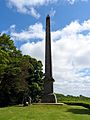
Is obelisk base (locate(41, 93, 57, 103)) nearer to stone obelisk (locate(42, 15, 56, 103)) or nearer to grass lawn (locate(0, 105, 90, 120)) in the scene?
stone obelisk (locate(42, 15, 56, 103))

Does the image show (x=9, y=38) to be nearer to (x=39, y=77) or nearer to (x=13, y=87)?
(x=13, y=87)

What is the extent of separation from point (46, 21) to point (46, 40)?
10.6ft

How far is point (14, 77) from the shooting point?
183 ft

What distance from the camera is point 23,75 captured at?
57.8m

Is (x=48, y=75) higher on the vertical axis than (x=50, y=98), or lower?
higher

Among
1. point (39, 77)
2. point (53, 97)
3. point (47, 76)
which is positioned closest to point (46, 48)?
point (47, 76)

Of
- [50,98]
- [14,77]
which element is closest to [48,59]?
[50,98]

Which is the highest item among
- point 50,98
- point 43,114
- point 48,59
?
Result: point 48,59

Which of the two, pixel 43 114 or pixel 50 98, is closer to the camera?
pixel 43 114

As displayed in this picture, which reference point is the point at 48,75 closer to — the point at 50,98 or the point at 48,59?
the point at 48,59

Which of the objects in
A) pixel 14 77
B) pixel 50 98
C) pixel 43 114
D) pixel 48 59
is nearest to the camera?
pixel 43 114

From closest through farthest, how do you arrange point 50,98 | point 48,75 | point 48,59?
point 48,59 → point 50,98 → point 48,75

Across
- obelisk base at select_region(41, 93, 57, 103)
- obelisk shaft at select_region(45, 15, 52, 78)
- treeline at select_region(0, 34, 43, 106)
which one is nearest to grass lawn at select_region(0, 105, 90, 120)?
obelisk base at select_region(41, 93, 57, 103)

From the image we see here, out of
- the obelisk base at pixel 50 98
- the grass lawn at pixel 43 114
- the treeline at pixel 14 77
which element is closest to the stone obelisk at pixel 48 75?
the obelisk base at pixel 50 98
